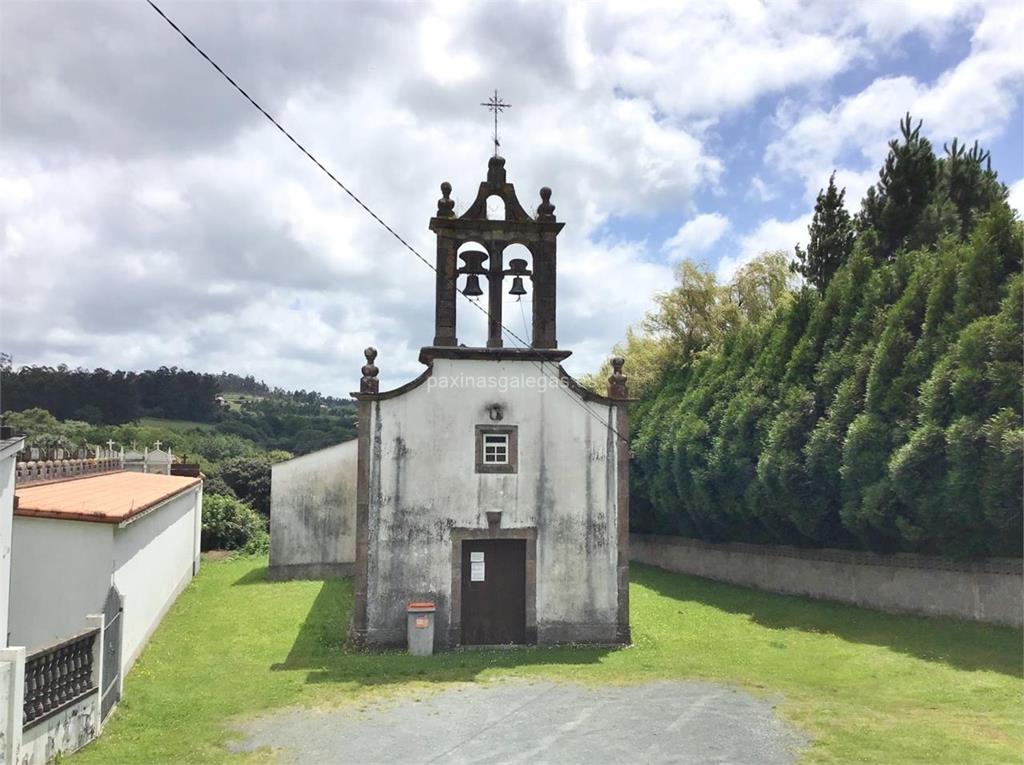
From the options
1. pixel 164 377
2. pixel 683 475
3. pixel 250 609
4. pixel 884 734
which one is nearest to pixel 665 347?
pixel 683 475

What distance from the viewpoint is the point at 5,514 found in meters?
9.39

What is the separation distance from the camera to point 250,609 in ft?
62.2

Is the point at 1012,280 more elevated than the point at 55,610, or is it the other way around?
the point at 1012,280

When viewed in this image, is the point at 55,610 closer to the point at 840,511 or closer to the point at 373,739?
the point at 373,739

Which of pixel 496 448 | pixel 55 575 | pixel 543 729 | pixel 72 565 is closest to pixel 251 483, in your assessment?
pixel 496 448

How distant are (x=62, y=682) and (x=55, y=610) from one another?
3.77m

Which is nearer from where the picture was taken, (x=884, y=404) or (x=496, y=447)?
(x=496, y=447)

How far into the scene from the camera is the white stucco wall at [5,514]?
9203 millimetres

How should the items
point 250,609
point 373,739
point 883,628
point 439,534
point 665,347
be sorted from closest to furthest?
point 373,739 → point 439,534 → point 883,628 → point 250,609 → point 665,347

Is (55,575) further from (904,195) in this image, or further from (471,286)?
(904,195)

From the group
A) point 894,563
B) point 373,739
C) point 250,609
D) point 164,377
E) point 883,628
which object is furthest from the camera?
point 164,377

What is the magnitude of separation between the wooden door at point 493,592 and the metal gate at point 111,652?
605 cm

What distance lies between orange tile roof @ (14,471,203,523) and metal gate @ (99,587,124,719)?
1829mm

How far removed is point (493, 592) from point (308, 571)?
11502 mm
